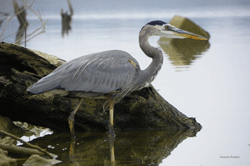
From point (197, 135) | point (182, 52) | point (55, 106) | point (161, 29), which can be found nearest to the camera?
point (197, 135)

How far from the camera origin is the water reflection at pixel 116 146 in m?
5.39

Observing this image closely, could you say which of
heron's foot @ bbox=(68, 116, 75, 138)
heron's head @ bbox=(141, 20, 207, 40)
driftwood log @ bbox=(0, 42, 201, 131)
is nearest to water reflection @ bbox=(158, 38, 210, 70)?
heron's head @ bbox=(141, 20, 207, 40)

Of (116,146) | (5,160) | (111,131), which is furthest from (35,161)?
(111,131)

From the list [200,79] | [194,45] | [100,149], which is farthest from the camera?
[194,45]

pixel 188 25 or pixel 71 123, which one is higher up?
pixel 188 25

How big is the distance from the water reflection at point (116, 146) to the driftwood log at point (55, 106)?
7.4 inches

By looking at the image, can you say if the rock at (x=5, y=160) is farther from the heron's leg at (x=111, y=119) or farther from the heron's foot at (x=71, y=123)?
the heron's leg at (x=111, y=119)

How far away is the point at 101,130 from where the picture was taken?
673cm

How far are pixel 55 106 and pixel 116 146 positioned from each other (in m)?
1.23

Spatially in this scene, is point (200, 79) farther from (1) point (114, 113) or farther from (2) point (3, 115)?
(2) point (3, 115)

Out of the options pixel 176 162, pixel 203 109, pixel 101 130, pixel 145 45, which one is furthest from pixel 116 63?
pixel 203 109

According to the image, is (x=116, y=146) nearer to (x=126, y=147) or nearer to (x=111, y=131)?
(x=126, y=147)

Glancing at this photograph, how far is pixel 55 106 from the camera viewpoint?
21.4ft

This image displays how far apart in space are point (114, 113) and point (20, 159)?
71.7 inches
